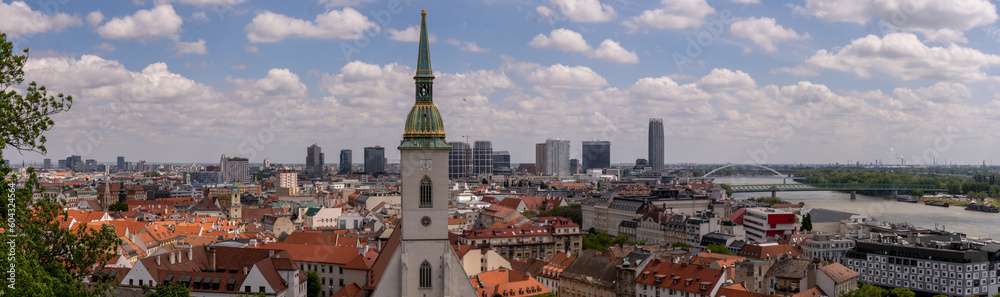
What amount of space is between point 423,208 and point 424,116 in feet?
12.4

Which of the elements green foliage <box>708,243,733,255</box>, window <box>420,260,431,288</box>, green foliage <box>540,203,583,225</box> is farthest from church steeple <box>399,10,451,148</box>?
green foliage <box>540,203,583,225</box>

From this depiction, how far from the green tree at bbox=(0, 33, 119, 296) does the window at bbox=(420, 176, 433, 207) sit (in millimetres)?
18080

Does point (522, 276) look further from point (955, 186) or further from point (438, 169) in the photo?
point (955, 186)

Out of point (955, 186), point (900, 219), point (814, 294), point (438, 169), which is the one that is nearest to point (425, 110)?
point (438, 169)

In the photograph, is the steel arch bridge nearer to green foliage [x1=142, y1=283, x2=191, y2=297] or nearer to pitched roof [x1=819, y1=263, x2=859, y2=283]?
pitched roof [x1=819, y1=263, x2=859, y2=283]

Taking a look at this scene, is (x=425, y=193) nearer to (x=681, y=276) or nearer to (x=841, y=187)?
(x=681, y=276)

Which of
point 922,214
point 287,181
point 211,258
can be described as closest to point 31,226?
point 211,258

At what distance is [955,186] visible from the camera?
550 feet

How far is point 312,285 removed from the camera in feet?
148

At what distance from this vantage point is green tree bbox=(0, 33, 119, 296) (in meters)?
12.2

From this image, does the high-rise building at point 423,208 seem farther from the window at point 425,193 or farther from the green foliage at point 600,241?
the green foliage at point 600,241

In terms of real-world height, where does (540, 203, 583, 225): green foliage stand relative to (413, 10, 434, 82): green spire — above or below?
below

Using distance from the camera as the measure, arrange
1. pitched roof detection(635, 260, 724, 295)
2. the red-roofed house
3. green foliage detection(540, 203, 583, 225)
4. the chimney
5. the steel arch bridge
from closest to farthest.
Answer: the chimney
the red-roofed house
pitched roof detection(635, 260, 724, 295)
green foliage detection(540, 203, 583, 225)
the steel arch bridge

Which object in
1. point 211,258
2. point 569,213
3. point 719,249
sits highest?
point 211,258
